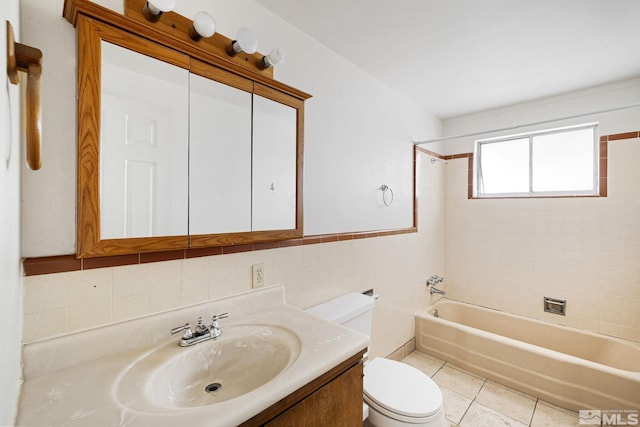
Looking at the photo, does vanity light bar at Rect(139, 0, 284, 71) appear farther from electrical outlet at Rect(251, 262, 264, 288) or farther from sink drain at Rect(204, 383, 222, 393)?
sink drain at Rect(204, 383, 222, 393)

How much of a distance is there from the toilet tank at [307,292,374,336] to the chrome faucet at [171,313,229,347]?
1.98 feet

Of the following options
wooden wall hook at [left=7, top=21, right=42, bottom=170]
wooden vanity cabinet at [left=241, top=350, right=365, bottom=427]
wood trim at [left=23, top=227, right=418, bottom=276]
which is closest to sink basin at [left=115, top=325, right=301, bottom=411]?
wooden vanity cabinet at [left=241, top=350, right=365, bottom=427]

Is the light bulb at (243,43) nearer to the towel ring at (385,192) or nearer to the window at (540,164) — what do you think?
the towel ring at (385,192)

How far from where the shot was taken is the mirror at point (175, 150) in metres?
0.90

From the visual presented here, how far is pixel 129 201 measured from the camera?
970 millimetres

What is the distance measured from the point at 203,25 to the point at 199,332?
1.20 meters

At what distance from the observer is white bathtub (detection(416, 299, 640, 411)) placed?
5.91 ft

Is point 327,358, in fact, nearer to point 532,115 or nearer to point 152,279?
point 152,279

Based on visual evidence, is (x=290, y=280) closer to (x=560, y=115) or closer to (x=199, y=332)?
(x=199, y=332)

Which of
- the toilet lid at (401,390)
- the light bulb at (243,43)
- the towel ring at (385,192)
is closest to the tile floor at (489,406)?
the toilet lid at (401,390)

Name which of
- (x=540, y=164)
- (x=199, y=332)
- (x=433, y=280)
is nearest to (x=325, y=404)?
(x=199, y=332)

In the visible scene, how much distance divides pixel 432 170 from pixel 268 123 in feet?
7.08

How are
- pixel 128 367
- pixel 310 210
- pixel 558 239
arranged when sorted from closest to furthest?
pixel 128 367
pixel 310 210
pixel 558 239

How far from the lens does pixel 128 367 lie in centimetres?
89
